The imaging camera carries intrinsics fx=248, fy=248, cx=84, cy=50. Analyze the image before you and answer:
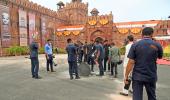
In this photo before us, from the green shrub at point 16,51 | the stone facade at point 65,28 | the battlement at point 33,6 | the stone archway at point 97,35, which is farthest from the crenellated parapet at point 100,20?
the green shrub at point 16,51

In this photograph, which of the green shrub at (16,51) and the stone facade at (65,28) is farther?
the stone facade at (65,28)

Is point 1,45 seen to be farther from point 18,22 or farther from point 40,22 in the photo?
point 40,22

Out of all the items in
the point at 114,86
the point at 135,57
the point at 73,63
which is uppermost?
the point at 135,57

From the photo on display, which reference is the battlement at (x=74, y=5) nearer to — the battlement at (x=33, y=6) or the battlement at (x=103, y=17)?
the battlement at (x=33, y=6)

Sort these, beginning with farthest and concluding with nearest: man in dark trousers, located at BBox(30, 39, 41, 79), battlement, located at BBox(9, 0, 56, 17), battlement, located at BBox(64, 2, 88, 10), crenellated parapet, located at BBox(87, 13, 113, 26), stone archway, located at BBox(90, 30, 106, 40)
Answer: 1. battlement, located at BBox(64, 2, 88, 10)
2. stone archway, located at BBox(90, 30, 106, 40)
3. crenellated parapet, located at BBox(87, 13, 113, 26)
4. battlement, located at BBox(9, 0, 56, 17)
5. man in dark trousers, located at BBox(30, 39, 41, 79)

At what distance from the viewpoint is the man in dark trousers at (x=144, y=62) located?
14.2 feet

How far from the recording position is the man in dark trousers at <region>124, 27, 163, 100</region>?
432cm

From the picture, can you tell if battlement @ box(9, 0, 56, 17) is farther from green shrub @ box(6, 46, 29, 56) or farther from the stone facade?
green shrub @ box(6, 46, 29, 56)

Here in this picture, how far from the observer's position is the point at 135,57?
14.5 ft

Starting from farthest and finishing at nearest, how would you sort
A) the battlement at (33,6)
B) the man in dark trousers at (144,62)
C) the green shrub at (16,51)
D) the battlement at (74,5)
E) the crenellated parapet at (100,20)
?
the battlement at (74,5) < the crenellated parapet at (100,20) < the battlement at (33,6) < the green shrub at (16,51) < the man in dark trousers at (144,62)

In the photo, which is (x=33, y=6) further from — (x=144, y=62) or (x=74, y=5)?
(x=144, y=62)

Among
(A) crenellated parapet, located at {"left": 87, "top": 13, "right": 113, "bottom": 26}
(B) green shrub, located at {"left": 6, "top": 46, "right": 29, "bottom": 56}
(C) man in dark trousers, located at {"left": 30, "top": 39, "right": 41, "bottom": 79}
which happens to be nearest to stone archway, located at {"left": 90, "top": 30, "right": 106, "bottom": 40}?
(A) crenellated parapet, located at {"left": 87, "top": 13, "right": 113, "bottom": 26}

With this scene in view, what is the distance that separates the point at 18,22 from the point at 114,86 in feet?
104

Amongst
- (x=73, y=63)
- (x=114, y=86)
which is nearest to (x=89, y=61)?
(x=73, y=63)
